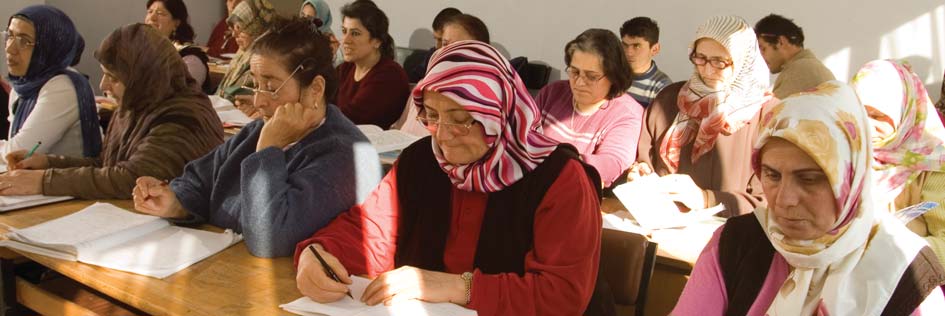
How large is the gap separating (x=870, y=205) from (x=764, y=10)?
12.1 feet

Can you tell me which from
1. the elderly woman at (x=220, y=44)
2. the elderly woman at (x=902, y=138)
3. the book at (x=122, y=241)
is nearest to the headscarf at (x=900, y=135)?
the elderly woman at (x=902, y=138)

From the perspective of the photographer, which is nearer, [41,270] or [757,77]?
[41,270]

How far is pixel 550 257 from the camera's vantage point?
1585mm

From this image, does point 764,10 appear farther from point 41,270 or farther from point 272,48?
point 41,270

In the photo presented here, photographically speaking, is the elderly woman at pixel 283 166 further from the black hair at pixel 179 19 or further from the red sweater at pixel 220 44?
the red sweater at pixel 220 44

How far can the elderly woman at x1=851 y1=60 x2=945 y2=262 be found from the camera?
8.67 ft

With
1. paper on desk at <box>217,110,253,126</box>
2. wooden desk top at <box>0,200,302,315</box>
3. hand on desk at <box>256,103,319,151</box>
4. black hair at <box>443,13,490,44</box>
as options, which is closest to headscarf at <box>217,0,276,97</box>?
paper on desk at <box>217,110,253,126</box>

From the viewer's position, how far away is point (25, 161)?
2.45 m

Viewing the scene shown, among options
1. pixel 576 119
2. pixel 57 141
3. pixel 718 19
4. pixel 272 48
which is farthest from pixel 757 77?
pixel 57 141

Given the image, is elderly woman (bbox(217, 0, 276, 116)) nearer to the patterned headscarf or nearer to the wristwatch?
the patterned headscarf

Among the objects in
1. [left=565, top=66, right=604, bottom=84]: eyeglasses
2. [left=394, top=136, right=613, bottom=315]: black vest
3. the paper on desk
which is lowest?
the paper on desk

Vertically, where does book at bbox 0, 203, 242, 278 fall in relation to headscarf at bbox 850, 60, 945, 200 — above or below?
below

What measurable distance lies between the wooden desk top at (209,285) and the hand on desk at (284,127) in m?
0.27

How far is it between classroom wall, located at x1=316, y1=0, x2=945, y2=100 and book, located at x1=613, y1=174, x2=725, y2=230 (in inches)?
106
